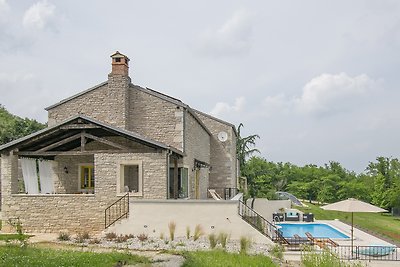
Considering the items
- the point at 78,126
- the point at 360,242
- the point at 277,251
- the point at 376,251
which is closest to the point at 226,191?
the point at 360,242

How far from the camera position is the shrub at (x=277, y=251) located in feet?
46.9

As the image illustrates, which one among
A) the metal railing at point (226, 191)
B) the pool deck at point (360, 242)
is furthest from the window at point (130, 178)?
the metal railing at point (226, 191)

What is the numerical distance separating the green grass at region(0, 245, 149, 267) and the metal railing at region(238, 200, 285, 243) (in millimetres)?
6578

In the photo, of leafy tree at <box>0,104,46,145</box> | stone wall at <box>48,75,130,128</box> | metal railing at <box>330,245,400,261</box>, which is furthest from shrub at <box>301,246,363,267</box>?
leafy tree at <box>0,104,46,145</box>

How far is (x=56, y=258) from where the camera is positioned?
10.9 m

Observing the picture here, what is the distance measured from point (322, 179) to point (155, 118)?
34827mm

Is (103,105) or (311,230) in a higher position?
(103,105)

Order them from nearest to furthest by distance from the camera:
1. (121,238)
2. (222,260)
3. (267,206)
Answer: (222,260)
(121,238)
(267,206)

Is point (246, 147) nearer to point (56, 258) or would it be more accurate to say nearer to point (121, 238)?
point (121, 238)

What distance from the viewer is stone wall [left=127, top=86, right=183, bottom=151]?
71.4 feet

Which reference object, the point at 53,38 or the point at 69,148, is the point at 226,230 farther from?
the point at 53,38

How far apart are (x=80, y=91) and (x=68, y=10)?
775 centimetres

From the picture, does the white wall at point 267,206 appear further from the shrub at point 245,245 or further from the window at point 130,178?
the shrub at point 245,245

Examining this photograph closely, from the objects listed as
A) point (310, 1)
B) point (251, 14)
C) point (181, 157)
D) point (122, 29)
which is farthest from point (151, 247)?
point (310, 1)
